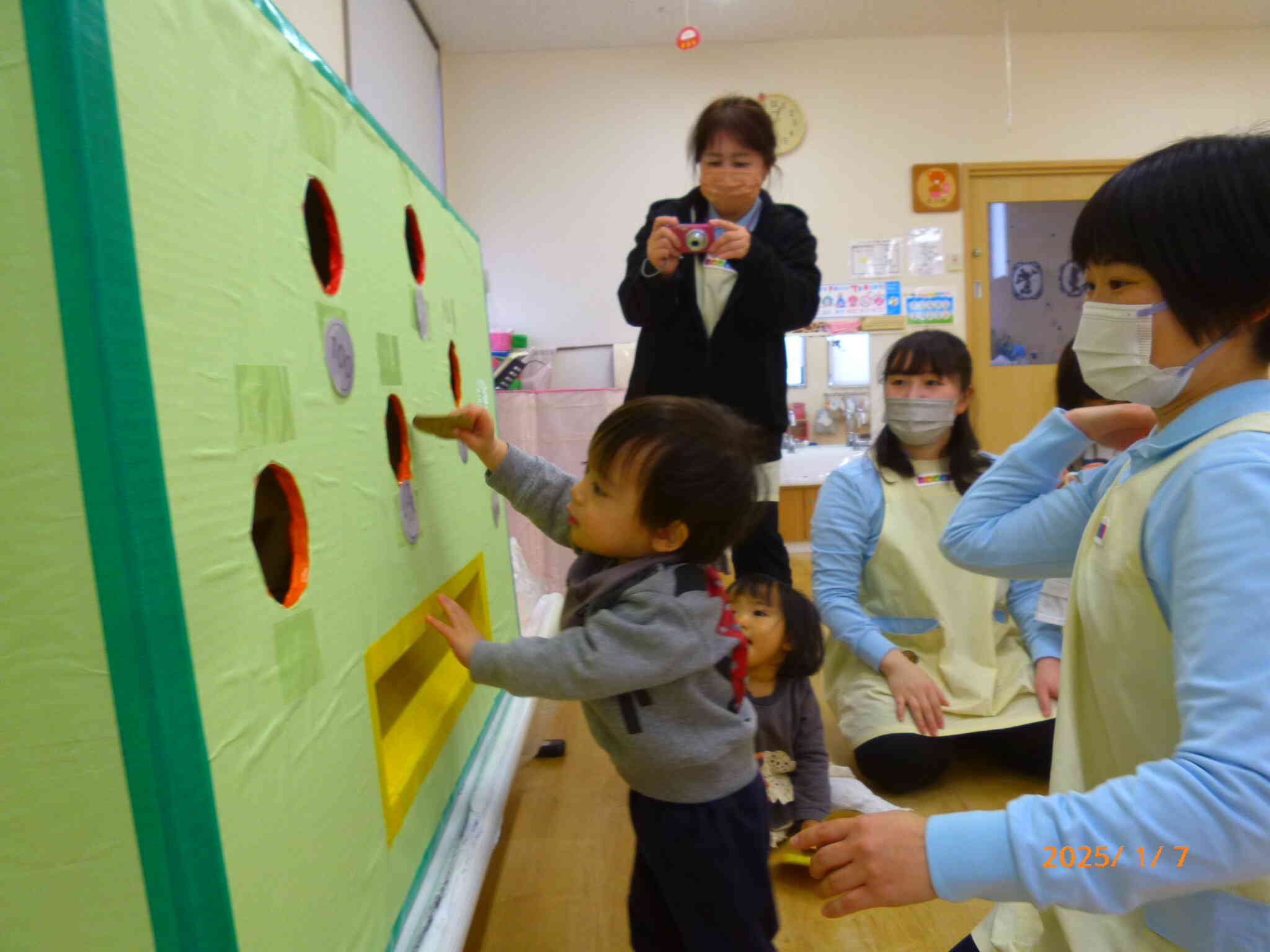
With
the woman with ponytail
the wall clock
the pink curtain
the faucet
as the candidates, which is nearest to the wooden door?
the faucet

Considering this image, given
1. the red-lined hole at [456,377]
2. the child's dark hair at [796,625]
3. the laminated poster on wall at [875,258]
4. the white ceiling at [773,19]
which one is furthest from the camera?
the laminated poster on wall at [875,258]

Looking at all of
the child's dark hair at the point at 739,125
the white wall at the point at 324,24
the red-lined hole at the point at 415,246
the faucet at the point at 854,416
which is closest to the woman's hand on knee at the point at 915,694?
the child's dark hair at the point at 739,125

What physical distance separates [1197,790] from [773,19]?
3.51 metres

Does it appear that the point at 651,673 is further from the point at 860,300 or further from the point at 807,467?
the point at 860,300

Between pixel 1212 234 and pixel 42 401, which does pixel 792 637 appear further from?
pixel 42 401

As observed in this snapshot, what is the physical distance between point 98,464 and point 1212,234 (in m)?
0.67

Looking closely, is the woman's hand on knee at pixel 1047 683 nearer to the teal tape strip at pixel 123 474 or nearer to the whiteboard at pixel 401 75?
the teal tape strip at pixel 123 474

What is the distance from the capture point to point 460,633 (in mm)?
848

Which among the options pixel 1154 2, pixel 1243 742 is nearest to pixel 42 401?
pixel 1243 742

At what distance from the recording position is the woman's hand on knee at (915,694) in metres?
1.32

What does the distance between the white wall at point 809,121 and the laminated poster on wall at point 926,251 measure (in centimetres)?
4

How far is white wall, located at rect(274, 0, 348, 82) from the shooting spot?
5.84 ft

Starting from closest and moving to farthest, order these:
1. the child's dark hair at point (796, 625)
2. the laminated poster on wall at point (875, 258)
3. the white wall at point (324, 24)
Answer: the child's dark hair at point (796, 625)
the white wall at point (324, 24)
the laminated poster on wall at point (875, 258)
